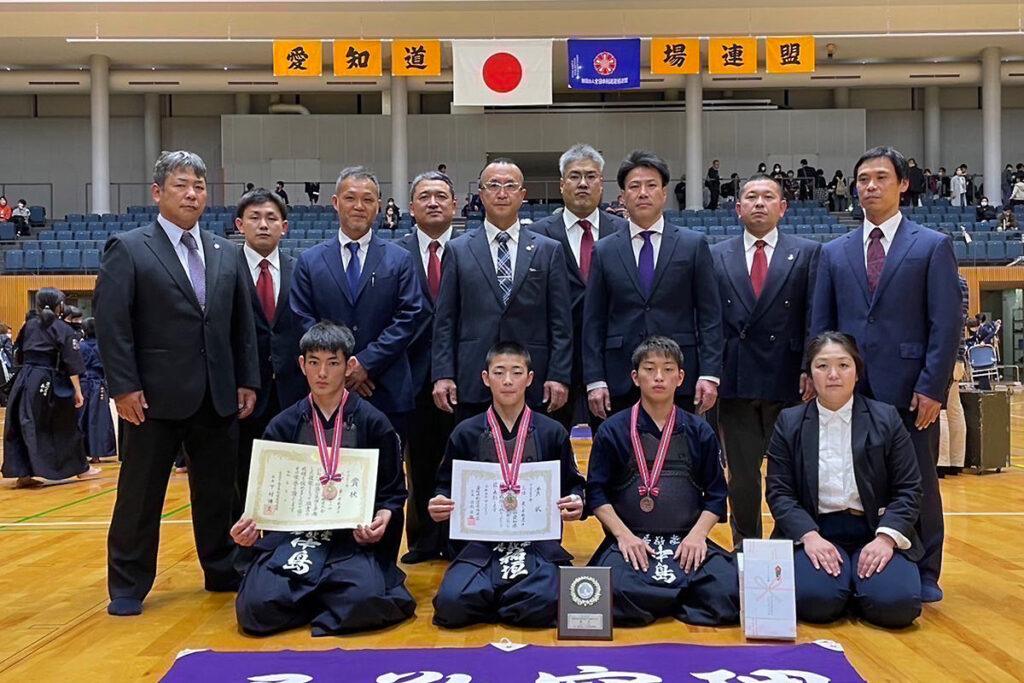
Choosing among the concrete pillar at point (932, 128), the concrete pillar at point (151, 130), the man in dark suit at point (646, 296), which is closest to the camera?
the man in dark suit at point (646, 296)

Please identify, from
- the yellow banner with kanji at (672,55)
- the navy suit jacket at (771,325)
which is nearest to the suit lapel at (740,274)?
Answer: the navy suit jacket at (771,325)

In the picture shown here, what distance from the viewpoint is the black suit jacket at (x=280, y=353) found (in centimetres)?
452

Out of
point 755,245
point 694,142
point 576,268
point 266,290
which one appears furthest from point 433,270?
point 694,142

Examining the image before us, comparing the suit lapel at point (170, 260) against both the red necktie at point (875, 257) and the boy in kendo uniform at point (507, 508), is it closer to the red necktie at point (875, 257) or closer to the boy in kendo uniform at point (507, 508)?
the boy in kendo uniform at point (507, 508)

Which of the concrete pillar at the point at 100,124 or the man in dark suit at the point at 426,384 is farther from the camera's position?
the concrete pillar at the point at 100,124

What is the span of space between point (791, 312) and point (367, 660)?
2.45m

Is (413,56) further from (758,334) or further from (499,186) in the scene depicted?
(758,334)

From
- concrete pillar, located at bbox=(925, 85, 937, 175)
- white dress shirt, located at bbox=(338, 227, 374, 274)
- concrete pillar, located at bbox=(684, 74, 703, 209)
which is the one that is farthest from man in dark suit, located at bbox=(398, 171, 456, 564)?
concrete pillar, located at bbox=(925, 85, 937, 175)

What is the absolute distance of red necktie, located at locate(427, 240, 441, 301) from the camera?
4.77 metres

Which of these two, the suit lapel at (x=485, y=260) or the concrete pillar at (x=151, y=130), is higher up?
the concrete pillar at (x=151, y=130)

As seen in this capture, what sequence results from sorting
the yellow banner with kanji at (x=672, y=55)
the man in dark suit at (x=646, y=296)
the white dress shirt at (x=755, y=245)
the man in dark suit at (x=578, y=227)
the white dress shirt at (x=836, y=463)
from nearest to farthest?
the white dress shirt at (x=836, y=463) < the man in dark suit at (x=646, y=296) < the white dress shirt at (x=755, y=245) < the man in dark suit at (x=578, y=227) < the yellow banner with kanji at (x=672, y=55)

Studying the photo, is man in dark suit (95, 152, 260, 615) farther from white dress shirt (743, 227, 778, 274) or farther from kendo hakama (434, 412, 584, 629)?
white dress shirt (743, 227, 778, 274)

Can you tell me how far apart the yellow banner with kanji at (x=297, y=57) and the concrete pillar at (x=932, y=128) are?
15798mm

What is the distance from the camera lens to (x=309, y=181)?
944 inches
